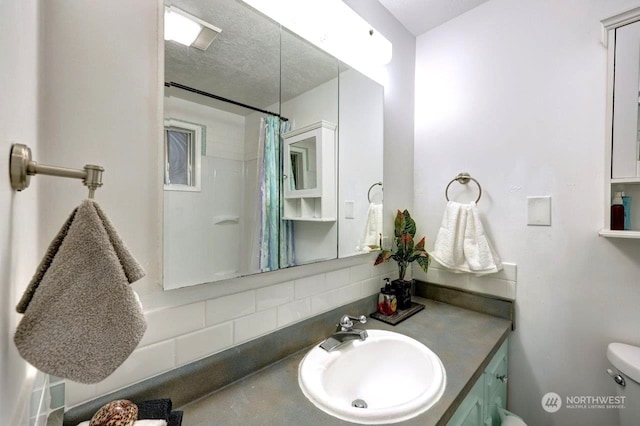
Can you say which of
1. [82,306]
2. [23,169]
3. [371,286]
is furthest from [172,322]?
[371,286]

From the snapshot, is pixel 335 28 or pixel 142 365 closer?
pixel 142 365

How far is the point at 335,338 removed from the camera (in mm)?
942

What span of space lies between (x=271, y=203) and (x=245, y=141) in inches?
8.0

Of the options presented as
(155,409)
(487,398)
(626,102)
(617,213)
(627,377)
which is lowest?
(487,398)

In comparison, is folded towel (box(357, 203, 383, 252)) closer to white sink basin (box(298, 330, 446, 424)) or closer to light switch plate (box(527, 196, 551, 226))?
white sink basin (box(298, 330, 446, 424))

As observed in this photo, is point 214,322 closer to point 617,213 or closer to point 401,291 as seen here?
point 401,291

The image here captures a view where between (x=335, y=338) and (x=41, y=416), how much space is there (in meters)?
0.72

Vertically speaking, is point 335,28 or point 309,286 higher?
point 335,28

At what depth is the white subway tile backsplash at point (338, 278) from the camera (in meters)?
1.06

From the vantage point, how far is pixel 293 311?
922 millimetres

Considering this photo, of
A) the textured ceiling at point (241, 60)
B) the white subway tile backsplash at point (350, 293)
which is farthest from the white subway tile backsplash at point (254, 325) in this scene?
the textured ceiling at point (241, 60)

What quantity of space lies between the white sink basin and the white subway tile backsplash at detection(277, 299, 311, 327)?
4.6 inches

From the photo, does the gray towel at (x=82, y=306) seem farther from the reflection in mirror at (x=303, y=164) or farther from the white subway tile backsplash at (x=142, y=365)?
the reflection in mirror at (x=303, y=164)

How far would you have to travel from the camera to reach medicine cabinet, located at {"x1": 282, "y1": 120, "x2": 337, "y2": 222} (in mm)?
930
